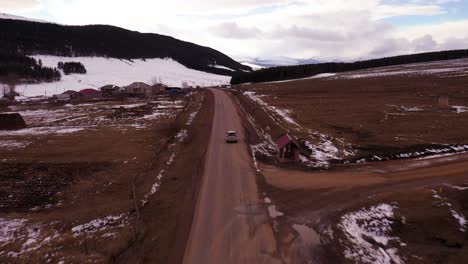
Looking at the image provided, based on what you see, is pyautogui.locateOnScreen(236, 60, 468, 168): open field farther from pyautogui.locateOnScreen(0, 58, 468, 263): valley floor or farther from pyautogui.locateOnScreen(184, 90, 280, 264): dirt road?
pyautogui.locateOnScreen(184, 90, 280, 264): dirt road

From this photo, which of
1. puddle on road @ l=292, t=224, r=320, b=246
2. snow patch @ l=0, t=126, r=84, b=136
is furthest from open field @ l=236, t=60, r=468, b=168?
snow patch @ l=0, t=126, r=84, b=136

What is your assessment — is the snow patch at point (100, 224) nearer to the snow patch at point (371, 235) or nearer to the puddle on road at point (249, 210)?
the puddle on road at point (249, 210)

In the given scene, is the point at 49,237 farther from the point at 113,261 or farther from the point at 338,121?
the point at 338,121

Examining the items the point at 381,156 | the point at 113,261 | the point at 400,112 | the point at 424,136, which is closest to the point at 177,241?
the point at 113,261

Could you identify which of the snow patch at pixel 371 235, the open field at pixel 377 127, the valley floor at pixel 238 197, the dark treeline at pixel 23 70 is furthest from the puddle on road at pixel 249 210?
the dark treeline at pixel 23 70

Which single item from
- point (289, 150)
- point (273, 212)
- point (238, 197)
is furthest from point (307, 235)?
point (289, 150)

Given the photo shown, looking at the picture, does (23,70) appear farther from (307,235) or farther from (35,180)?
(307,235)
